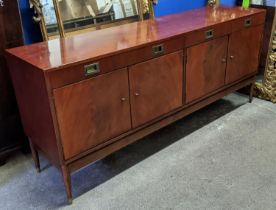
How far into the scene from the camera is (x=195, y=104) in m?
2.25

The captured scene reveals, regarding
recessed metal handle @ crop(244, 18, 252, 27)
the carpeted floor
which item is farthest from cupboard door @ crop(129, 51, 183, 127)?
recessed metal handle @ crop(244, 18, 252, 27)

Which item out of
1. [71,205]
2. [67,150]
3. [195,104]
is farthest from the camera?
[195,104]

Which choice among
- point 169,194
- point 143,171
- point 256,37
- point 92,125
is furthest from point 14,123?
point 256,37

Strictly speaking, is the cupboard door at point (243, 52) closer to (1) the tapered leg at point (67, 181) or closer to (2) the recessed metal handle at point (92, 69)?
(2) the recessed metal handle at point (92, 69)

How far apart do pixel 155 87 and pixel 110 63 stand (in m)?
0.39

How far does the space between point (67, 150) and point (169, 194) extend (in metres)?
0.63

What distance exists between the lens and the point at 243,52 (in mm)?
2445

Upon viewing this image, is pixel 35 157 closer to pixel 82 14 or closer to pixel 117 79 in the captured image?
pixel 117 79

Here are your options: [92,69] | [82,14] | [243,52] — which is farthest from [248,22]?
[92,69]

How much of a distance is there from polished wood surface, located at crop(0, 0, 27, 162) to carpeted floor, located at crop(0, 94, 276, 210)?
0.50 feet

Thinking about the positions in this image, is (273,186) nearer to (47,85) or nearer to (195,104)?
(195,104)

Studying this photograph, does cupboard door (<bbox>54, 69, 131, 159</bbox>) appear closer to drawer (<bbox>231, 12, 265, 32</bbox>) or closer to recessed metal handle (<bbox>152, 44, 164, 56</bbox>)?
recessed metal handle (<bbox>152, 44, 164, 56</bbox>)

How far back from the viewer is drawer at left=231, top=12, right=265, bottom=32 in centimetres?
227

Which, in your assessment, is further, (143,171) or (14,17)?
(143,171)
